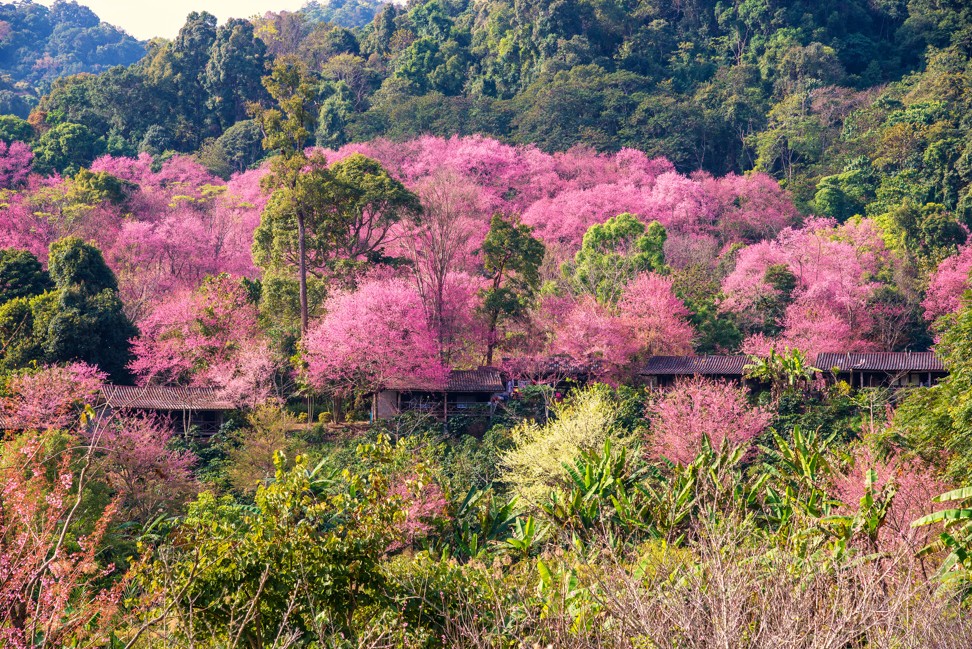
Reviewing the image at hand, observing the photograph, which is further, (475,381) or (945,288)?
(945,288)

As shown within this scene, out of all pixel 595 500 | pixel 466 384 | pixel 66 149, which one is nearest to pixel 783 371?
pixel 466 384

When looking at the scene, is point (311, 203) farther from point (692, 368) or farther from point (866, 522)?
point (866, 522)

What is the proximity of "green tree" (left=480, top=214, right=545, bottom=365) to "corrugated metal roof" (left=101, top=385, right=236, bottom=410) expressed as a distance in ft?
27.0

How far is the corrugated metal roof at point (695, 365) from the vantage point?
29.8 meters

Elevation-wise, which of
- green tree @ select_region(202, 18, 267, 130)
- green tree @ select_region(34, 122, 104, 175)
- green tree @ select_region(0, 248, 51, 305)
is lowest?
green tree @ select_region(0, 248, 51, 305)

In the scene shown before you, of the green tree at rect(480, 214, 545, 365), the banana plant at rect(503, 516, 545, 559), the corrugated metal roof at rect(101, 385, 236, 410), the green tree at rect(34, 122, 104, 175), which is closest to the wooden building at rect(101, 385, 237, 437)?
the corrugated metal roof at rect(101, 385, 236, 410)

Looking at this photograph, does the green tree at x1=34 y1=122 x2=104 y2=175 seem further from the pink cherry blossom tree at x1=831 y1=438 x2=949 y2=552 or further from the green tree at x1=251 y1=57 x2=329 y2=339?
the pink cherry blossom tree at x1=831 y1=438 x2=949 y2=552

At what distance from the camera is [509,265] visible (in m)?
32.0

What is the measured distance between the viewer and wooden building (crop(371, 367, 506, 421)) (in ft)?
97.2

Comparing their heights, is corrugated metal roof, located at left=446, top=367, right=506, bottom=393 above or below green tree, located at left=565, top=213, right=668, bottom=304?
below

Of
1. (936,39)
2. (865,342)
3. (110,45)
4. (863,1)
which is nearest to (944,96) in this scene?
(936,39)

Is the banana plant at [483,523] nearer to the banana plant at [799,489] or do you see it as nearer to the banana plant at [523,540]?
the banana plant at [523,540]

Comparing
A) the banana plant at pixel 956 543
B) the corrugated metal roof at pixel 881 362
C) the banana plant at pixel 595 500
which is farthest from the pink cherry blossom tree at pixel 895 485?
the corrugated metal roof at pixel 881 362

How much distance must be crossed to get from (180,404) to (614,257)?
14548 millimetres
